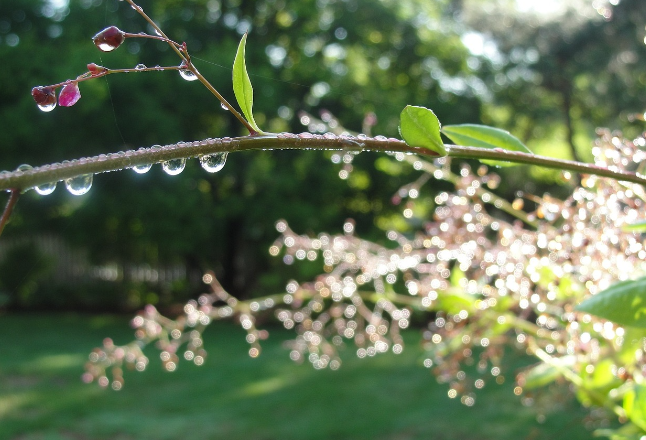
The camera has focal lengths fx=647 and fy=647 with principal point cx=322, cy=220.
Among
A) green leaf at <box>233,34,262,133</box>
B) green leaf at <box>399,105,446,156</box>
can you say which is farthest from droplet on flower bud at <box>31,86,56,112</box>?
green leaf at <box>399,105,446,156</box>

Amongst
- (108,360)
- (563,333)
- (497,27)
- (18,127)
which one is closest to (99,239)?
(18,127)

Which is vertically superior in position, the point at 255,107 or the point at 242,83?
the point at 242,83

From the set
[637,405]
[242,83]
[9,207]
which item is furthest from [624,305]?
[9,207]

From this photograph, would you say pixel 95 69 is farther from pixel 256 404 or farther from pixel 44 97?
pixel 256 404

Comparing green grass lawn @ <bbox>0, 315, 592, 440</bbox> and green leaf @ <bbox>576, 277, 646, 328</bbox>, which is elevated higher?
green leaf @ <bbox>576, 277, 646, 328</bbox>

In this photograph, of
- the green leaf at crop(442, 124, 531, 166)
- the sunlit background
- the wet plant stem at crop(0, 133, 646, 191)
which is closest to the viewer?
the wet plant stem at crop(0, 133, 646, 191)

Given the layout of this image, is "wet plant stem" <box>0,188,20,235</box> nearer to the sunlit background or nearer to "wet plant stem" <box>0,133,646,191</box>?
"wet plant stem" <box>0,133,646,191</box>

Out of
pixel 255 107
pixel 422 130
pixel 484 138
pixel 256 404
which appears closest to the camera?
pixel 422 130
